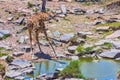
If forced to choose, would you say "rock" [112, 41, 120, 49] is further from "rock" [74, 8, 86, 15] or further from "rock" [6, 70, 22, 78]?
"rock" [74, 8, 86, 15]

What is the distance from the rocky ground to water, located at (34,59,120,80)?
0.66 m

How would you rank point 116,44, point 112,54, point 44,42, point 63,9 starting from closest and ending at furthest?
point 112,54, point 116,44, point 44,42, point 63,9

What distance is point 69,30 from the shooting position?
2311 cm

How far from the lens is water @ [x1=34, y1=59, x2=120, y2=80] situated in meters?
15.6

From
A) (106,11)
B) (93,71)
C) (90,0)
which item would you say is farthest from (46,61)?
(90,0)

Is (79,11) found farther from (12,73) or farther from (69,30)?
(12,73)

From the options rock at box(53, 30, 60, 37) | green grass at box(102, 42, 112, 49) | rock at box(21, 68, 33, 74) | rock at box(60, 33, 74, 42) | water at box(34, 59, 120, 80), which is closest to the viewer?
water at box(34, 59, 120, 80)

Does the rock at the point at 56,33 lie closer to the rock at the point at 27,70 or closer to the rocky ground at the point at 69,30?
the rocky ground at the point at 69,30

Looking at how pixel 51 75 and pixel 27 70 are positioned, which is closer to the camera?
pixel 51 75

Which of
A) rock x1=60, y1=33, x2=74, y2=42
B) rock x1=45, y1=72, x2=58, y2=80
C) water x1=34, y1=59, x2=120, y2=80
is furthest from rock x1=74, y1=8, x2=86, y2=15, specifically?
rock x1=45, y1=72, x2=58, y2=80

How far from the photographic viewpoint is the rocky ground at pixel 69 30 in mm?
19203

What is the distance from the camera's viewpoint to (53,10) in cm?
2666

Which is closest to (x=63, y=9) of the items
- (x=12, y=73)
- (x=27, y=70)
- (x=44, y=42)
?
(x=44, y=42)

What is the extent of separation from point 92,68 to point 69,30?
645cm
